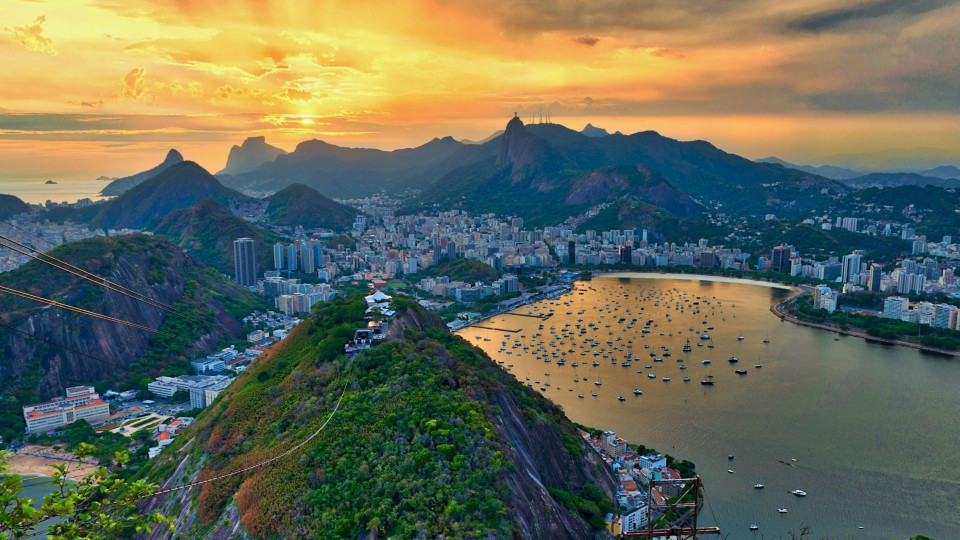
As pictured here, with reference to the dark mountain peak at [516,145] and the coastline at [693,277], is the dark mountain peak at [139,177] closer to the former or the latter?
the dark mountain peak at [516,145]

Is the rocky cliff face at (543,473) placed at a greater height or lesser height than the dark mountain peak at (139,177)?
lesser

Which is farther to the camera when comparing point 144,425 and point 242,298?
point 242,298

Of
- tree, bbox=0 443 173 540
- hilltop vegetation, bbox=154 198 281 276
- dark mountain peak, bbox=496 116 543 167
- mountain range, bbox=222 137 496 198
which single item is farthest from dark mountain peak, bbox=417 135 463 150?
tree, bbox=0 443 173 540

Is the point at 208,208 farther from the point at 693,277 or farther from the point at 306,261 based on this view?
the point at 693,277

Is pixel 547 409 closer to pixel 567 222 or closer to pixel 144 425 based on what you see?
pixel 144 425

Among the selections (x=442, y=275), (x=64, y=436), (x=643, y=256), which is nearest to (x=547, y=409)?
(x=64, y=436)

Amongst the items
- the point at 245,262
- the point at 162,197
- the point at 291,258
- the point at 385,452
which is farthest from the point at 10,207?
the point at 385,452

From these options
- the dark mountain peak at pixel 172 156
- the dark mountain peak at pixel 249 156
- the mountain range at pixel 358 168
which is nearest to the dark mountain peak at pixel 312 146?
the mountain range at pixel 358 168
